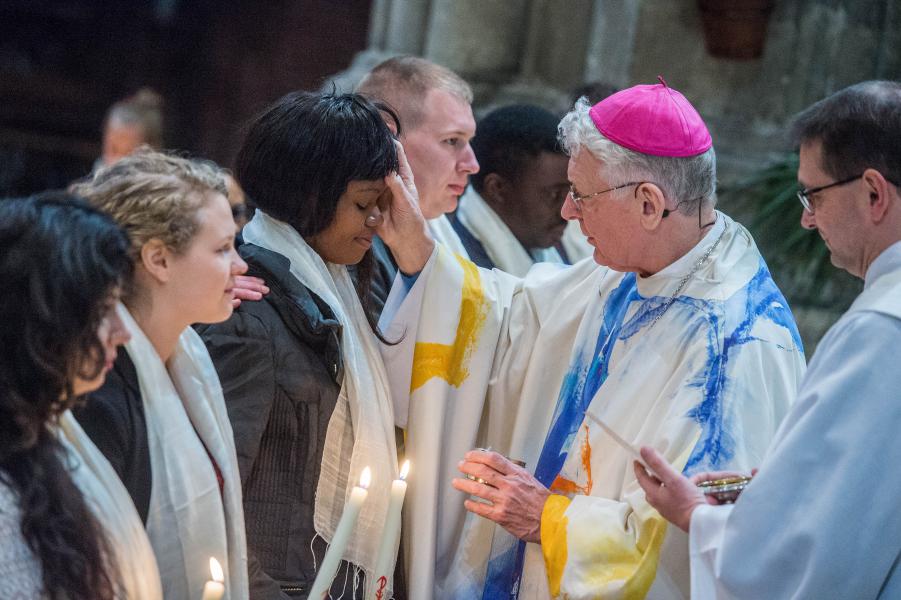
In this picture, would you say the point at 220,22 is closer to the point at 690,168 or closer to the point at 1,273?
the point at 690,168

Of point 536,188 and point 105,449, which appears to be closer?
point 105,449

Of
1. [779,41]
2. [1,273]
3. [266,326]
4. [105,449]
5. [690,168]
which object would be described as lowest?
[105,449]

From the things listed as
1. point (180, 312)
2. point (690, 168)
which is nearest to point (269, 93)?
point (690, 168)

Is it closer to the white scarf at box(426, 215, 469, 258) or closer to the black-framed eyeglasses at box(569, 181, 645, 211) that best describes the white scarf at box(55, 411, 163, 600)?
the black-framed eyeglasses at box(569, 181, 645, 211)

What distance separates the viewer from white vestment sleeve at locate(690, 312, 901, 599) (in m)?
2.04

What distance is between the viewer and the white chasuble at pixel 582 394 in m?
2.53

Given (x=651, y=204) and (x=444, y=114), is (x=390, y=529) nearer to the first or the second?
(x=651, y=204)

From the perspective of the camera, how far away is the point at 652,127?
2830 millimetres

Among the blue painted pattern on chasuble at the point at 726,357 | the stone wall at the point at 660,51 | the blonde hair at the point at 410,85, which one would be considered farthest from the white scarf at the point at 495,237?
the blue painted pattern on chasuble at the point at 726,357

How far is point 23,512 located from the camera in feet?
5.59

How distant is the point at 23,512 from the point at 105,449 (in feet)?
1.24

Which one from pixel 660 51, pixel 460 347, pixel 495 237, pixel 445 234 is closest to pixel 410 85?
pixel 445 234

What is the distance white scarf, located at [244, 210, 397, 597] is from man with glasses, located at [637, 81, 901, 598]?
67 cm

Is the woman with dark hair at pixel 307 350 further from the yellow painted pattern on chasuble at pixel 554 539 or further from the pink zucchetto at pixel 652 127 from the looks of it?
the pink zucchetto at pixel 652 127
